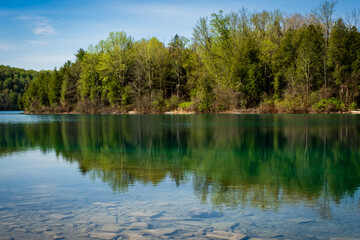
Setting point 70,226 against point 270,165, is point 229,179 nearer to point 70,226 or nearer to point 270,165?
point 270,165

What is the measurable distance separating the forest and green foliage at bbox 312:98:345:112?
16cm

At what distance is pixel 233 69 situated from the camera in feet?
210

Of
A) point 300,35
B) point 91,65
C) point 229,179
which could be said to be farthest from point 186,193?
point 91,65

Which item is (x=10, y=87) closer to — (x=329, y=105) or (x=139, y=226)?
(x=329, y=105)

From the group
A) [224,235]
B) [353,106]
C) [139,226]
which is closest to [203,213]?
[224,235]

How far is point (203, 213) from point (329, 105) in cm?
5514

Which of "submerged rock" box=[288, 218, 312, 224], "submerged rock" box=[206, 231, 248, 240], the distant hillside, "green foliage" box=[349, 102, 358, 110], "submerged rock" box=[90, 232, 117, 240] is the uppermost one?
the distant hillside

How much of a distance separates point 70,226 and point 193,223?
93.7 inches

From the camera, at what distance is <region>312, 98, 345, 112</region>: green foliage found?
56094 millimetres

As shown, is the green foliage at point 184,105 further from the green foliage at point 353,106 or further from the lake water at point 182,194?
the lake water at point 182,194

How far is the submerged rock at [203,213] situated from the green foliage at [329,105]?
5456 centimetres

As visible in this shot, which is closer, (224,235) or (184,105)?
(224,235)

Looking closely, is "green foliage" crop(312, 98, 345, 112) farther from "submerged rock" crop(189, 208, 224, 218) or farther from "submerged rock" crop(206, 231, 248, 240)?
"submerged rock" crop(206, 231, 248, 240)

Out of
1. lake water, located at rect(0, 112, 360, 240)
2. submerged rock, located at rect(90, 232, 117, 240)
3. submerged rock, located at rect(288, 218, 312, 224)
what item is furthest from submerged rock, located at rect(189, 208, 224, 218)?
submerged rock, located at rect(90, 232, 117, 240)
